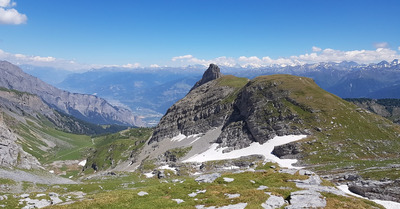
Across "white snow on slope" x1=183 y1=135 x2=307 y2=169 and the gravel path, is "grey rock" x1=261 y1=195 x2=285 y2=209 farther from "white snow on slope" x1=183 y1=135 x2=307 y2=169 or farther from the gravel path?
"white snow on slope" x1=183 y1=135 x2=307 y2=169

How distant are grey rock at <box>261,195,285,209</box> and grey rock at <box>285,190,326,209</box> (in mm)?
1111

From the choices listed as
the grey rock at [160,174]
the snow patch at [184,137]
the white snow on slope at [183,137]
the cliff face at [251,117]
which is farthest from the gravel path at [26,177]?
the white snow on slope at [183,137]

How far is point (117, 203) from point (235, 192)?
15.6m

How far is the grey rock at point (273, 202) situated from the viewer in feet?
96.1

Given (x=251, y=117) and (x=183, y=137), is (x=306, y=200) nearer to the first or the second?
(x=251, y=117)

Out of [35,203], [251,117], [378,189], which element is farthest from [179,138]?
[35,203]

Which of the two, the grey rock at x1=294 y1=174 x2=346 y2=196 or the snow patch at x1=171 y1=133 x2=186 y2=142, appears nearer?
the grey rock at x1=294 y1=174 x2=346 y2=196

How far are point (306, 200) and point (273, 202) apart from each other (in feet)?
12.6

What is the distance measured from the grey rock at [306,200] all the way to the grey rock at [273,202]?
1111 mm

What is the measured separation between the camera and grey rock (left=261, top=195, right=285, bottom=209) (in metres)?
29.3

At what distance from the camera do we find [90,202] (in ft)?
112

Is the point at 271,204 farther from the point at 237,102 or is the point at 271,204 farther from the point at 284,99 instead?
the point at 237,102

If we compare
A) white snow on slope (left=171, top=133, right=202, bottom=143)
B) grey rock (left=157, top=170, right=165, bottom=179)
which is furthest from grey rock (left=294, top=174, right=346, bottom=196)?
white snow on slope (left=171, top=133, right=202, bottom=143)

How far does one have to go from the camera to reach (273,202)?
30438mm
